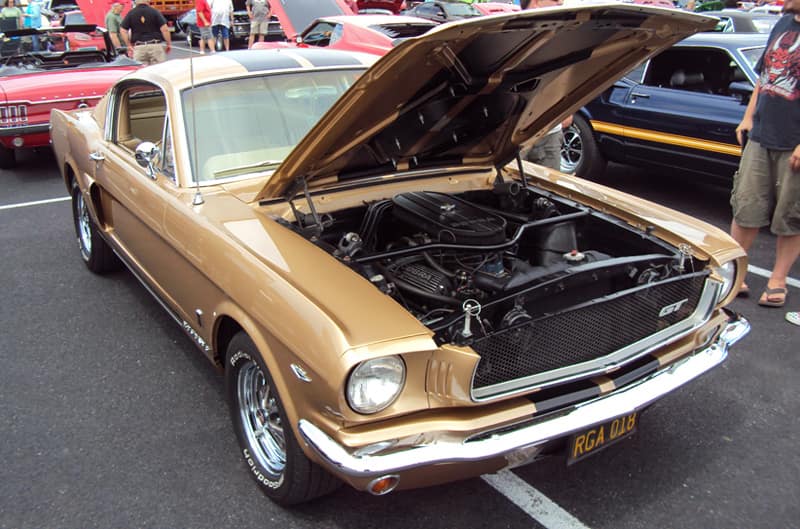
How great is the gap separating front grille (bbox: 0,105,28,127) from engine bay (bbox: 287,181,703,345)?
5.31 m

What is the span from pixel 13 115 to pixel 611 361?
6.71m

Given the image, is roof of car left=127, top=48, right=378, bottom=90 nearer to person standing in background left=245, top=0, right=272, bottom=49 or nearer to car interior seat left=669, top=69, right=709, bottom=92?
car interior seat left=669, top=69, right=709, bottom=92

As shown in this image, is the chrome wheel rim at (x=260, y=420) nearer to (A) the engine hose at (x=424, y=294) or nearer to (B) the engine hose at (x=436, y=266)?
(A) the engine hose at (x=424, y=294)

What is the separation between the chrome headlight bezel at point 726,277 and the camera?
271 centimetres

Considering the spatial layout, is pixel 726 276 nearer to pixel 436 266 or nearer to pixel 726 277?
pixel 726 277

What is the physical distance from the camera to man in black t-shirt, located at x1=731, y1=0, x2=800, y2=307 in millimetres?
3811

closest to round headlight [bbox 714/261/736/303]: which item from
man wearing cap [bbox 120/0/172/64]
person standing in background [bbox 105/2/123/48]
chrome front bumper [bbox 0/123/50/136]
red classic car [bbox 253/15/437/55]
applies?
chrome front bumper [bbox 0/123/50/136]

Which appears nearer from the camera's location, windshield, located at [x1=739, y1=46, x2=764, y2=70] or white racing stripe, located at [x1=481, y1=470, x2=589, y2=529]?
white racing stripe, located at [x1=481, y1=470, x2=589, y2=529]

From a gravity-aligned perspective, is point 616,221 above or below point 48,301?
above

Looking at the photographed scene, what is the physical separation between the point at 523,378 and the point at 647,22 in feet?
4.73

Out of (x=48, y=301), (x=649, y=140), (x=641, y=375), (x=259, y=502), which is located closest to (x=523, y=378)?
(x=641, y=375)

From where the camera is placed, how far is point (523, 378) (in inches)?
86.9

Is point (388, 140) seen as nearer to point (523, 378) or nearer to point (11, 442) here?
point (523, 378)

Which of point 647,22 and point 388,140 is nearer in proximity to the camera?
point 647,22
